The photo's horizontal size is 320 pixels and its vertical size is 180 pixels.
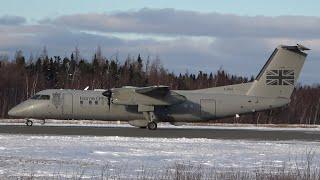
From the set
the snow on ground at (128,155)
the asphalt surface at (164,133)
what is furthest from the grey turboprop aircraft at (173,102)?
the snow on ground at (128,155)

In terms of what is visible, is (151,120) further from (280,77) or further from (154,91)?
(280,77)

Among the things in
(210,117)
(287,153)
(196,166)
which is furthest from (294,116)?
(196,166)

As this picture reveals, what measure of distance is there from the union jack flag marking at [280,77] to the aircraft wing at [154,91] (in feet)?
22.6

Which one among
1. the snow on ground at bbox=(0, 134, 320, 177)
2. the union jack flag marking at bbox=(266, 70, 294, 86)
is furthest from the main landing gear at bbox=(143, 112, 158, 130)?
the snow on ground at bbox=(0, 134, 320, 177)

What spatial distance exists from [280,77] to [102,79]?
64381 millimetres

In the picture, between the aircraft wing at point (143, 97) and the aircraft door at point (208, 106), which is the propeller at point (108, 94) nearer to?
the aircraft wing at point (143, 97)

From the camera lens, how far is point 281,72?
39.1 metres

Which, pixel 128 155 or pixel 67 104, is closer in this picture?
pixel 128 155

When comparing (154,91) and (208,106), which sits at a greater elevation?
(154,91)

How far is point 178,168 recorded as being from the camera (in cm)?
1559

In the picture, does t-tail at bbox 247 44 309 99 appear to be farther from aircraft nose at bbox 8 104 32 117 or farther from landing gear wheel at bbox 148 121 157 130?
aircraft nose at bbox 8 104 32 117

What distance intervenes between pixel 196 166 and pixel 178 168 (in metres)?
1.55

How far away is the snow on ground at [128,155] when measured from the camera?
1587 cm

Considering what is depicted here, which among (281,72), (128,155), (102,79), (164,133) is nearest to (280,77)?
(281,72)
